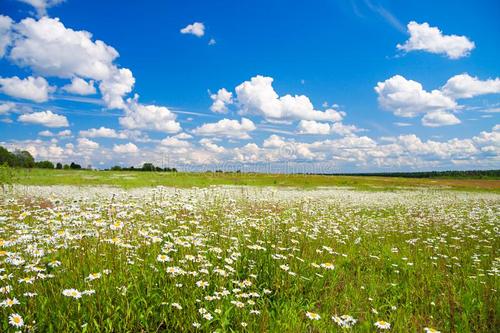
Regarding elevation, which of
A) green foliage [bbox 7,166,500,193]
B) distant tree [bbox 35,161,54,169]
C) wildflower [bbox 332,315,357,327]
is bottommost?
wildflower [bbox 332,315,357,327]

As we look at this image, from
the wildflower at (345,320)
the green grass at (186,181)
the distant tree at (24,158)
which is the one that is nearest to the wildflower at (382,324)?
the wildflower at (345,320)

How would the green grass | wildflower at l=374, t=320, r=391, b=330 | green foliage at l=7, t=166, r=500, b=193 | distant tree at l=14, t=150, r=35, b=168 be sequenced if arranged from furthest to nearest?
1. distant tree at l=14, t=150, r=35, b=168
2. green foliage at l=7, t=166, r=500, b=193
3. the green grass
4. wildflower at l=374, t=320, r=391, b=330

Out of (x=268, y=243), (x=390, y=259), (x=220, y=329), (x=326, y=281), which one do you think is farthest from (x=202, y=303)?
(x=390, y=259)

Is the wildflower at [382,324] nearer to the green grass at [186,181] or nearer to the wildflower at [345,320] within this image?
the wildflower at [345,320]

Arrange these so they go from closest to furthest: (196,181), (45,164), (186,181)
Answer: (186,181) < (196,181) < (45,164)

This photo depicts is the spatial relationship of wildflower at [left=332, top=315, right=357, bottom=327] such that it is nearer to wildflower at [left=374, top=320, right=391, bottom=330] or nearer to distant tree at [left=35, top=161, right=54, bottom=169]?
wildflower at [left=374, top=320, right=391, bottom=330]

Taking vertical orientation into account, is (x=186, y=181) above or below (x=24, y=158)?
below

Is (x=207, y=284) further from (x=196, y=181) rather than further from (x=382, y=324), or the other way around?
(x=196, y=181)

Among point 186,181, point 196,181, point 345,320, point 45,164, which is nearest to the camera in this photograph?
point 345,320

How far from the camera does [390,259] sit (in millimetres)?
8531

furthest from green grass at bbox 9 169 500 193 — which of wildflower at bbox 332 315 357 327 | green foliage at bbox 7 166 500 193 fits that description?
wildflower at bbox 332 315 357 327

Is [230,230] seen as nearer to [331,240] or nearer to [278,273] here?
[278,273]

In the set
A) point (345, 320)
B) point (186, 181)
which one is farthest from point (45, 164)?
point (345, 320)

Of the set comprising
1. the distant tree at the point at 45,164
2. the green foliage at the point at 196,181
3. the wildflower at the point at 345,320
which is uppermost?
the distant tree at the point at 45,164
